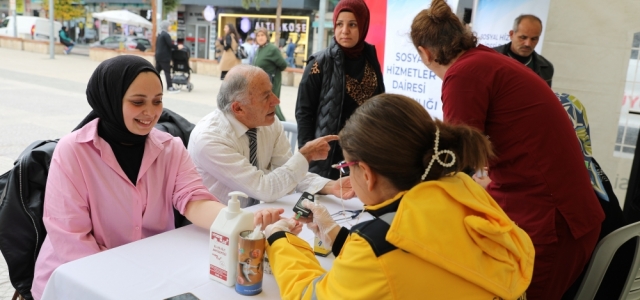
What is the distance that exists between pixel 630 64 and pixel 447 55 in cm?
245

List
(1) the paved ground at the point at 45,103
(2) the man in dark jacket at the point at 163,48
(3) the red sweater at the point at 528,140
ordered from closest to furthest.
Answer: (3) the red sweater at the point at 528,140, (1) the paved ground at the point at 45,103, (2) the man in dark jacket at the point at 163,48

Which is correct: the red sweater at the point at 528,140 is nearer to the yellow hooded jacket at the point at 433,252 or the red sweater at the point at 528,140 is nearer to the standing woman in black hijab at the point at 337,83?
the yellow hooded jacket at the point at 433,252

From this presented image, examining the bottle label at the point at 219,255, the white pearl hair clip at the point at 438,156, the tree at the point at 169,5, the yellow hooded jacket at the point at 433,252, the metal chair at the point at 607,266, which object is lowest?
the metal chair at the point at 607,266

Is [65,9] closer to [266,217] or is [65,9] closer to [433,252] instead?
[266,217]

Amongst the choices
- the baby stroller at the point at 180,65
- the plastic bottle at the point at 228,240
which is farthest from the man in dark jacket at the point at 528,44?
the baby stroller at the point at 180,65

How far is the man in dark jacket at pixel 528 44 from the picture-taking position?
3650mm

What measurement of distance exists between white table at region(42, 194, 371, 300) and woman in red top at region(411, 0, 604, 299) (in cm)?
69

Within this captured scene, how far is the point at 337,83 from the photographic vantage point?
3244mm

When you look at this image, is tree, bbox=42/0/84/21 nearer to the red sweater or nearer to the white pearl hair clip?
the red sweater

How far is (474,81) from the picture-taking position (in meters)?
1.83

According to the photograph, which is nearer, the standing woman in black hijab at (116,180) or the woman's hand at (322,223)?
the woman's hand at (322,223)

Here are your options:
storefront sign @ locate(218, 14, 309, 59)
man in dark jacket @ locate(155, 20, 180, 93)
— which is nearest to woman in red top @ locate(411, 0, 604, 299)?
man in dark jacket @ locate(155, 20, 180, 93)

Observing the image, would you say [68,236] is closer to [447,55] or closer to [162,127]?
[162,127]

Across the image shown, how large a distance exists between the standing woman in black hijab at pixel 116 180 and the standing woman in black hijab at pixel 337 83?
136 cm
